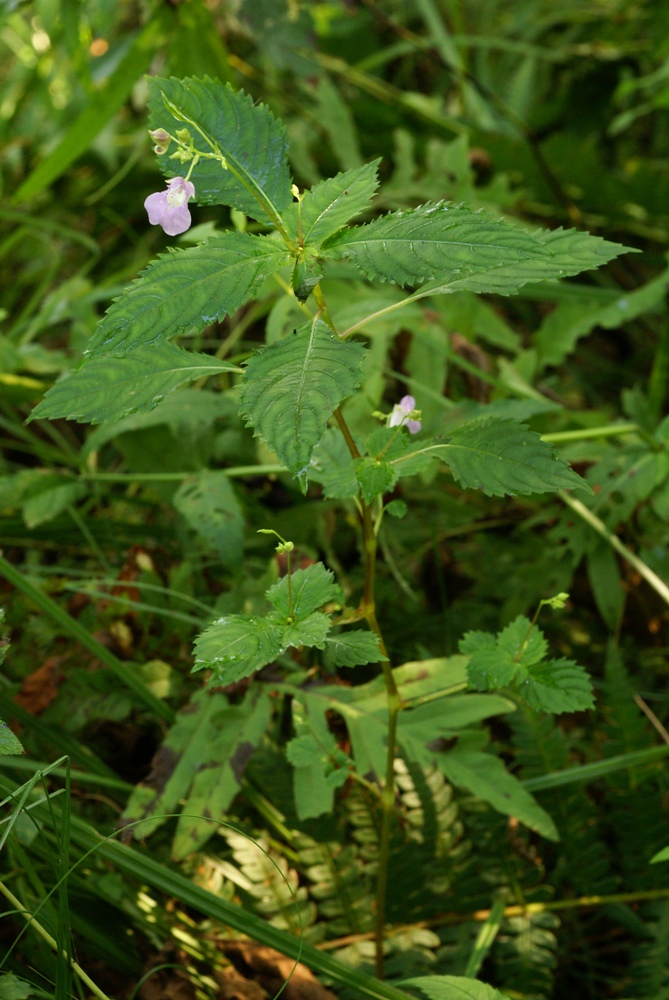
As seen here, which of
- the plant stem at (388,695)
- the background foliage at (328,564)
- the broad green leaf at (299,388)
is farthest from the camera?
the background foliage at (328,564)

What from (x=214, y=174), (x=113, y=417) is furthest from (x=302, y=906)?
(x=214, y=174)

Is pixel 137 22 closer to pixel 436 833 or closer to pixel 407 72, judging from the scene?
pixel 407 72

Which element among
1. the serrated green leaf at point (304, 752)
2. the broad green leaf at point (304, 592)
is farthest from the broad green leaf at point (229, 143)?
the serrated green leaf at point (304, 752)

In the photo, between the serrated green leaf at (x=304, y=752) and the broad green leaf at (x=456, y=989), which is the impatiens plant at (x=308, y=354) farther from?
the broad green leaf at (x=456, y=989)

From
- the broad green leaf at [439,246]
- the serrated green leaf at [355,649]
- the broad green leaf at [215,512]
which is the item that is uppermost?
the broad green leaf at [439,246]

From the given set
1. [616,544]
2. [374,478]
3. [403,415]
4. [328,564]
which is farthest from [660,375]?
[374,478]
